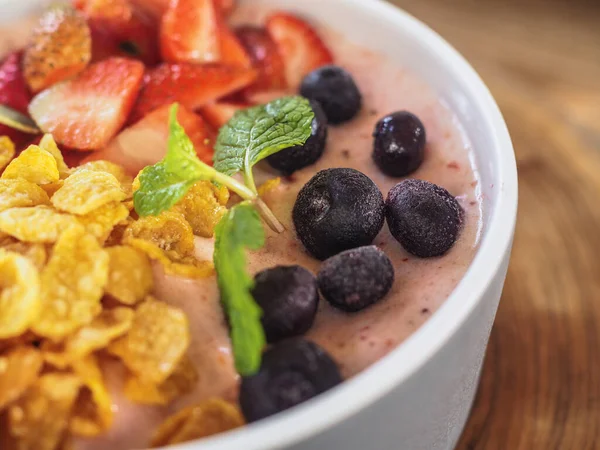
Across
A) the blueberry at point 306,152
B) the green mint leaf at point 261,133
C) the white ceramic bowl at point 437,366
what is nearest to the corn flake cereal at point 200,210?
the green mint leaf at point 261,133

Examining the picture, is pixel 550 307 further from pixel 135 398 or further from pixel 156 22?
pixel 156 22

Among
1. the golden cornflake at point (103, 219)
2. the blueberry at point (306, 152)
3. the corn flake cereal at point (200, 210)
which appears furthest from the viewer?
the blueberry at point (306, 152)

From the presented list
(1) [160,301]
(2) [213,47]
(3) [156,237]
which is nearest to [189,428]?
(1) [160,301]

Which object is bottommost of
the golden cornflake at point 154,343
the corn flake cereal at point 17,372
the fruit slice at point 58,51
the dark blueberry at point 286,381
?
the dark blueberry at point 286,381

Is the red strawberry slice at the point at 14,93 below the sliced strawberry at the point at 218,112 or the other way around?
the other way around

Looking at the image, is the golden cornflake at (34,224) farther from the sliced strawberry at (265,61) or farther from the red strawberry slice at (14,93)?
the sliced strawberry at (265,61)

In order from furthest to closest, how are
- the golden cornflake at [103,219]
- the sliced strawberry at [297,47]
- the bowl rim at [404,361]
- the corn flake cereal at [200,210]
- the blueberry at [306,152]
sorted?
1. the sliced strawberry at [297,47]
2. the blueberry at [306,152]
3. the corn flake cereal at [200,210]
4. the golden cornflake at [103,219]
5. the bowl rim at [404,361]

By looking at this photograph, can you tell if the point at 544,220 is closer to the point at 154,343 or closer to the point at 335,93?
the point at 335,93
